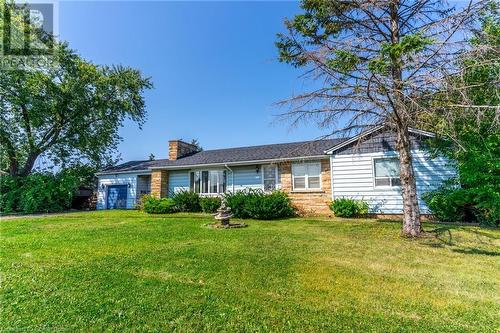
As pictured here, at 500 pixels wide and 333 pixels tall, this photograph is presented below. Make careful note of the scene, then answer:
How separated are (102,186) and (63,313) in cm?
2136

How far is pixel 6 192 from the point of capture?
60.3 ft

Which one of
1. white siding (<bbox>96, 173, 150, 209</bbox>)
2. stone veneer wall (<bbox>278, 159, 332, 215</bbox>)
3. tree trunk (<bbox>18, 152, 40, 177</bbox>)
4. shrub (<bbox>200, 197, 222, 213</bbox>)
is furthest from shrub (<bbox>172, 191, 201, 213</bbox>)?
tree trunk (<bbox>18, 152, 40, 177</bbox>)

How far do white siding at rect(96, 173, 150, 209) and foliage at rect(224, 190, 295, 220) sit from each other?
10350 millimetres

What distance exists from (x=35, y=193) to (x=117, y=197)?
5180 mm

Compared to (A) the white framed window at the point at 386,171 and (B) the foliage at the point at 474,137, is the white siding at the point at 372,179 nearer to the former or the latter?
(A) the white framed window at the point at 386,171

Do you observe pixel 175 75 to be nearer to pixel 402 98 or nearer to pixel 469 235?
pixel 402 98

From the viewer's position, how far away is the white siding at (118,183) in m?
20.7

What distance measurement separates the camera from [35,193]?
18188 millimetres

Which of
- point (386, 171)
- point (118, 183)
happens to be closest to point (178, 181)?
point (118, 183)

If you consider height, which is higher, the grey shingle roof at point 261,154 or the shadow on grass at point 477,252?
the grey shingle roof at point 261,154

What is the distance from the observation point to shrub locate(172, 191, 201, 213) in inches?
634

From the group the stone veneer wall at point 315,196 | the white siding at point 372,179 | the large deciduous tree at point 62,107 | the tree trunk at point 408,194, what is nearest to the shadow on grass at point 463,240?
the tree trunk at point 408,194

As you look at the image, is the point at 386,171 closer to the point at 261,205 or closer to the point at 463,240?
the point at 463,240

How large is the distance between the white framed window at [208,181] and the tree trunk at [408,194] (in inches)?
424
